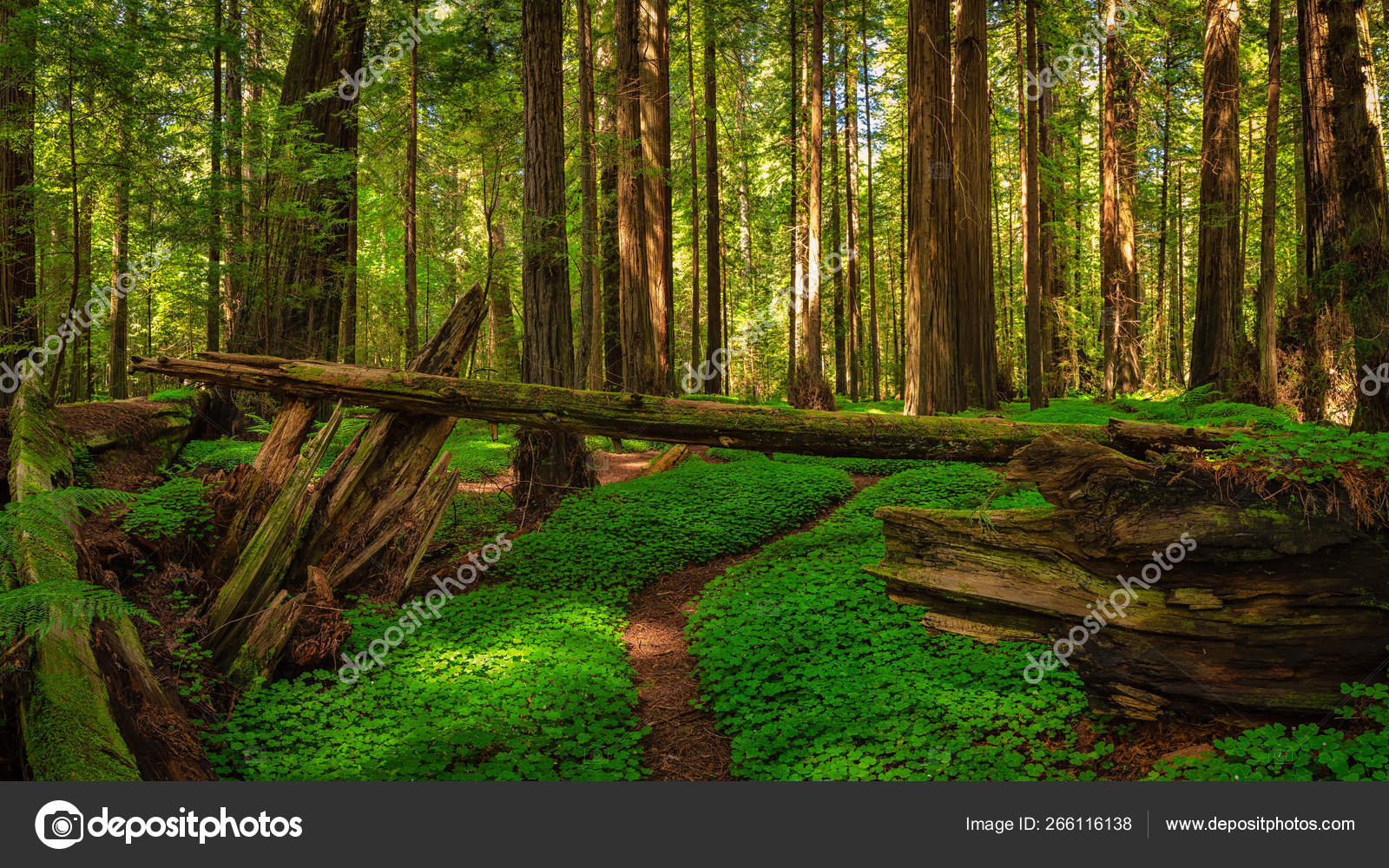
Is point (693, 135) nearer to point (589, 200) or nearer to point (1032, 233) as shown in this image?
point (589, 200)

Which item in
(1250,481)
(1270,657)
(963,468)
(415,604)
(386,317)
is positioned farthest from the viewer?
(386,317)

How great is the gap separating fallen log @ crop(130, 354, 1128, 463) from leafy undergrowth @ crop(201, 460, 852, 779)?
1621mm

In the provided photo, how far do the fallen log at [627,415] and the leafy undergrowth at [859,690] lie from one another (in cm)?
135

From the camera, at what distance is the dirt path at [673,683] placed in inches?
183

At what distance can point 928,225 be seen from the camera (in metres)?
13.1

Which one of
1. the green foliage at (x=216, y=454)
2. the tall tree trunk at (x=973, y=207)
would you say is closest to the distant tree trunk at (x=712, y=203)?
the tall tree trunk at (x=973, y=207)

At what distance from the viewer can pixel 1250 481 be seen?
4520mm

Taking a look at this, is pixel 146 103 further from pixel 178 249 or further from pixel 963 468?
pixel 963 468

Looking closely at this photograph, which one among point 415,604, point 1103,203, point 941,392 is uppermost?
point 1103,203

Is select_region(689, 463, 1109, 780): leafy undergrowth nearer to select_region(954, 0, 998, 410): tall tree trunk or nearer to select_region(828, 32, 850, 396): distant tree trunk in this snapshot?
select_region(954, 0, 998, 410): tall tree trunk

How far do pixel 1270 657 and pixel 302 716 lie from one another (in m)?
6.00

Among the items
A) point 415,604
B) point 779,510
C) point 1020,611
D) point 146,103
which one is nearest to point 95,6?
point 146,103

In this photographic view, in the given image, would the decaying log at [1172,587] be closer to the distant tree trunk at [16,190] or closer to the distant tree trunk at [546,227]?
the distant tree trunk at [546,227]

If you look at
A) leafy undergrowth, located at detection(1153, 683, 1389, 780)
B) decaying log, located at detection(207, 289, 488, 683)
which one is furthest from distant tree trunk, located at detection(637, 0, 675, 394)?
leafy undergrowth, located at detection(1153, 683, 1389, 780)
